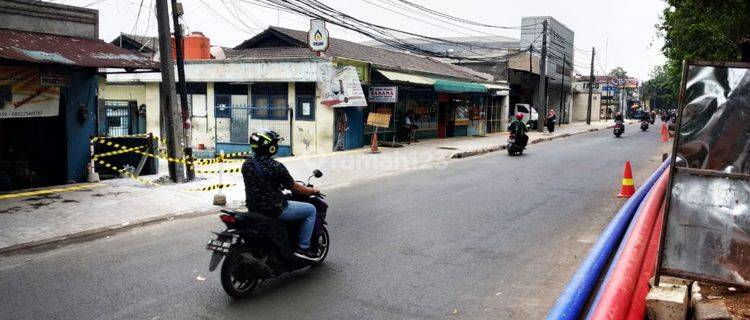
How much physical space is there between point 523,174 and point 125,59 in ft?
33.0

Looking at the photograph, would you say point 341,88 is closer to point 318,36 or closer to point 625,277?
point 318,36

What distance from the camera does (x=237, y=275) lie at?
5.40 m

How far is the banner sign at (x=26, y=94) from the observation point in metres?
11.0

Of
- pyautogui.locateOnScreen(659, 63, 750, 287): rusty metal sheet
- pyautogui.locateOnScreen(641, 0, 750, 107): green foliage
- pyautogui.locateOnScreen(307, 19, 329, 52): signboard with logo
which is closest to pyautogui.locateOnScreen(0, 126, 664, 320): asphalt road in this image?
pyautogui.locateOnScreen(659, 63, 750, 287): rusty metal sheet

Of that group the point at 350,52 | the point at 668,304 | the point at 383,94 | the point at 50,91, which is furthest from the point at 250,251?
the point at 350,52

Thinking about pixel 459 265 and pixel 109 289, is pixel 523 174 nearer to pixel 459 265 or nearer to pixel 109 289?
pixel 459 265

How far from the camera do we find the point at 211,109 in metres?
24.1

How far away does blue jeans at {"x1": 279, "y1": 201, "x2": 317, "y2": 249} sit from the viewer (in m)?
5.92

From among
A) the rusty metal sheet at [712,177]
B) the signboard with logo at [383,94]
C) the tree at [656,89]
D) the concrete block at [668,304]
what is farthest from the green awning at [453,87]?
the tree at [656,89]

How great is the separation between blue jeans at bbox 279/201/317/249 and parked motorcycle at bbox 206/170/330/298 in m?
0.11

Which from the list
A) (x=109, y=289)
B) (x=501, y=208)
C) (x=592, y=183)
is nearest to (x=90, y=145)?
(x=109, y=289)

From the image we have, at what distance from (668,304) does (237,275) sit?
3709 mm

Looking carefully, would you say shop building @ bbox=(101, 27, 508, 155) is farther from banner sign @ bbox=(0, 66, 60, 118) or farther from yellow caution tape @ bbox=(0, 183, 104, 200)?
yellow caution tape @ bbox=(0, 183, 104, 200)

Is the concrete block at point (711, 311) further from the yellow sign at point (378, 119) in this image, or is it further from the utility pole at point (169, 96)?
the yellow sign at point (378, 119)
